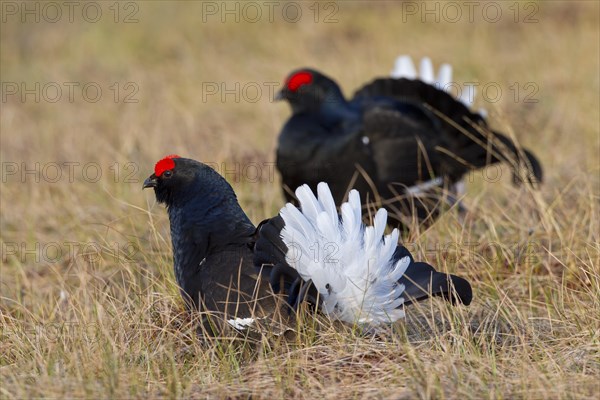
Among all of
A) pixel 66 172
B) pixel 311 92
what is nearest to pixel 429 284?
pixel 311 92

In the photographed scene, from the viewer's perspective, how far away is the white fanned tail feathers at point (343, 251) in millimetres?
2965

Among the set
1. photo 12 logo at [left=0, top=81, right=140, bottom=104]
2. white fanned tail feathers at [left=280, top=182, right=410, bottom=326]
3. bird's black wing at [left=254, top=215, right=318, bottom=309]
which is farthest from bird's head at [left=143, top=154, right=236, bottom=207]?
photo 12 logo at [left=0, top=81, right=140, bottom=104]

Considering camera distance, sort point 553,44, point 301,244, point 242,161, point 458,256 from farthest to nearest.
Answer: point 553,44 < point 242,161 < point 458,256 < point 301,244

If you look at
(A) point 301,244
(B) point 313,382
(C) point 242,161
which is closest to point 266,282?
(A) point 301,244

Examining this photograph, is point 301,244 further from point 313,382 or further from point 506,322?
point 506,322

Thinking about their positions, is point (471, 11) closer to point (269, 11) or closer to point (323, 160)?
point (269, 11)

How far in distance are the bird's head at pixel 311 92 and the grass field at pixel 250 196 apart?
1.90 feet

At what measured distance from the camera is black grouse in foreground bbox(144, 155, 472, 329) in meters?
2.97

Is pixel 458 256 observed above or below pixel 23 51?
below

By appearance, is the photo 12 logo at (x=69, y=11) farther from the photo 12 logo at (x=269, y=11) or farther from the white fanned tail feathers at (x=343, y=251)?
the white fanned tail feathers at (x=343, y=251)

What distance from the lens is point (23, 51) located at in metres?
9.72

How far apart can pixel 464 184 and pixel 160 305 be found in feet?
8.27

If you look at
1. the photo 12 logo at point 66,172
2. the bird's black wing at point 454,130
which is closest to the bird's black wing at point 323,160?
the bird's black wing at point 454,130

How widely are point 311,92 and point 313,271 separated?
2390 millimetres
